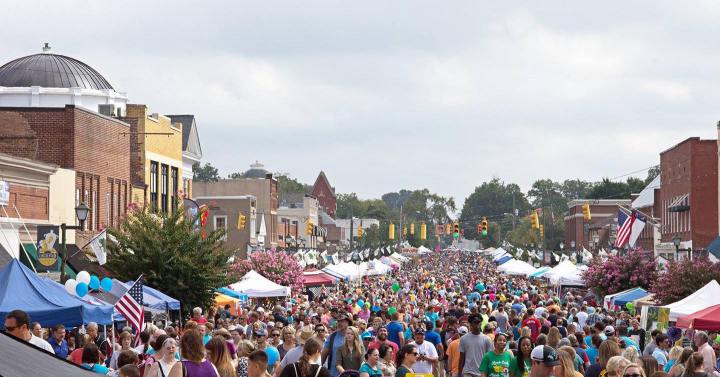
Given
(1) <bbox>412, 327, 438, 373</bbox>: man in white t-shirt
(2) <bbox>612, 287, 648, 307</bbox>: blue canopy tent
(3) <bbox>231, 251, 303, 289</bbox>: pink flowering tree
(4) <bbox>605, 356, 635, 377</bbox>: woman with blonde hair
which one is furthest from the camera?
(3) <bbox>231, 251, 303, 289</bbox>: pink flowering tree

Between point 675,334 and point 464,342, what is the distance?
16.7ft

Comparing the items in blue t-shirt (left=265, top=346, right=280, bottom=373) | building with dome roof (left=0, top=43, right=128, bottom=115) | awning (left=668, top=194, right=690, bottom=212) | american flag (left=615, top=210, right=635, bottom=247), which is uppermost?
building with dome roof (left=0, top=43, right=128, bottom=115)

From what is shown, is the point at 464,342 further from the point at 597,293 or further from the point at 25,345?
the point at 597,293

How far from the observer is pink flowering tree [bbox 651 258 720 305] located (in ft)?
105

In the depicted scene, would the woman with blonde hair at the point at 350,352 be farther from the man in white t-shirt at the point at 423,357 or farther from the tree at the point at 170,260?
the tree at the point at 170,260

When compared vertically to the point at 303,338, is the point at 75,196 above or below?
above

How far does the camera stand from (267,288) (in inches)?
1512

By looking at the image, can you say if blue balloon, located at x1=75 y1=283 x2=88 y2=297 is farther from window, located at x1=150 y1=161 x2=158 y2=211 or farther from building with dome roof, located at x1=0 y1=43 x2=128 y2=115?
building with dome roof, located at x1=0 y1=43 x2=128 y2=115

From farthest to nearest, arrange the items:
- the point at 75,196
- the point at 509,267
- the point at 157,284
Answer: the point at 509,267 → the point at 75,196 → the point at 157,284

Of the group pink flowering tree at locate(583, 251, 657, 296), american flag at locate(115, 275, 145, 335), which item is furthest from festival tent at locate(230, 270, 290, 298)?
american flag at locate(115, 275, 145, 335)

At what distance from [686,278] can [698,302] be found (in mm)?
8353

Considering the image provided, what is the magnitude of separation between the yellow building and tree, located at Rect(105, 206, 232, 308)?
16153mm

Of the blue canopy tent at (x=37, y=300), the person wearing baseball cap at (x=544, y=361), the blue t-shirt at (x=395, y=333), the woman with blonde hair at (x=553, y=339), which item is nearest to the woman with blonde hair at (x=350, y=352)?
the woman with blonde hair at (x=553, y=339)

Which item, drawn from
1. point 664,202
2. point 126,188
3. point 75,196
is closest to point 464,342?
point 75,196
